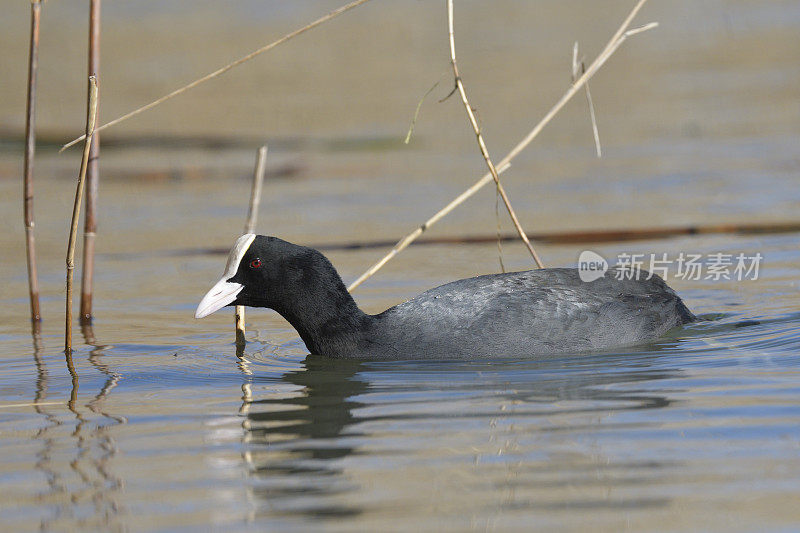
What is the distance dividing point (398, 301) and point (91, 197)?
1.82 meters

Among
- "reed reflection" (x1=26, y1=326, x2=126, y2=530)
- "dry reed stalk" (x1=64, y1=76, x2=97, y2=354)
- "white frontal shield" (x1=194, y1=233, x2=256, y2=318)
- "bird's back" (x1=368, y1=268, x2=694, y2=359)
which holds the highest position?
"dry reed stalk" (x1=64, y1=76, x2=97, y2=354)

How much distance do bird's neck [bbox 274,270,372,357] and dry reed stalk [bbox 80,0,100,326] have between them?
1.59 metres

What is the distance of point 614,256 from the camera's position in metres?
8.42

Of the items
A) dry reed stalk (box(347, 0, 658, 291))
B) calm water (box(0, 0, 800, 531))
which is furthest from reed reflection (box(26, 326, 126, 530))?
dry reed stalk (box(347, 0, 658, 291))

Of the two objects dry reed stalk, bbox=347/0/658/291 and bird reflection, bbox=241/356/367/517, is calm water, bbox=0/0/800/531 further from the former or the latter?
dry reed stalk, bbox=347/0/658/291

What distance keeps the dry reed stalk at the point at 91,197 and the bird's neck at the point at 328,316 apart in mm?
1592

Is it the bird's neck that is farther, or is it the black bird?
the bird's neck

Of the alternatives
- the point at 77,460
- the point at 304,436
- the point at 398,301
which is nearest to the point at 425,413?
the point at 304,436

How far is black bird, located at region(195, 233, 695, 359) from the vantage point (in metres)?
5.91

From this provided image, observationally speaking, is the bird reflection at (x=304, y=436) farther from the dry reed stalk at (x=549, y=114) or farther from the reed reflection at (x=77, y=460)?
the dry reed stalk at (x=549, y=114)

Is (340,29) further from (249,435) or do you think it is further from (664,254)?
(249,435)

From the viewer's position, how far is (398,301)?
7613mm

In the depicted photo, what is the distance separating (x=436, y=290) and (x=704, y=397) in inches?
61.4

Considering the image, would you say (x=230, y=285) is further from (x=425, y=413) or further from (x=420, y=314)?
(x=425, y=413)
